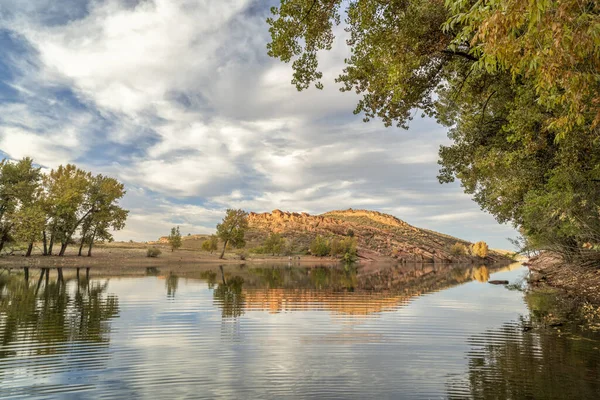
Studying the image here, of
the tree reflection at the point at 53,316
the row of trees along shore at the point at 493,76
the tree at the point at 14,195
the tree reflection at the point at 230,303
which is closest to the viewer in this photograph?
the row of trees along shore at the point at 493,76

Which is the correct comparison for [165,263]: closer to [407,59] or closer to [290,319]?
[290,319]

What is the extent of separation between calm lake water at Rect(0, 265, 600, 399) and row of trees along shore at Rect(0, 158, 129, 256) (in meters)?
40.0

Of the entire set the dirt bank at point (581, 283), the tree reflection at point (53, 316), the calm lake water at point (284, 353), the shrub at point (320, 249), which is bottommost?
the calm lake water at point (284, 353)

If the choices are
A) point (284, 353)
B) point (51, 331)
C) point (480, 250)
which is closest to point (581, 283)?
point (284, 353)

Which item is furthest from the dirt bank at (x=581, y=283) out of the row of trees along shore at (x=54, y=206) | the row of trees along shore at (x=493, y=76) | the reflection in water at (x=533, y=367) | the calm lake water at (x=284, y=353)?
the row of trees along shore at (x=54, y=206)

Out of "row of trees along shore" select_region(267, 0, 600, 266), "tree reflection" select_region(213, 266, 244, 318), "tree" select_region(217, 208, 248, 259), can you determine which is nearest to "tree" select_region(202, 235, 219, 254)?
"tree" select_region(217, 208, 248, 259)

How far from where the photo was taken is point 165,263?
73.4 meters

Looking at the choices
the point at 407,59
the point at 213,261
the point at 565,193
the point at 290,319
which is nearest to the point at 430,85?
the point at 407,59

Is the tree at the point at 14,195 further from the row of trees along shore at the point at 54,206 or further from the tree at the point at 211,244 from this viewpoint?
the tree at the point at 211,244

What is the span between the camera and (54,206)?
61.6 metres

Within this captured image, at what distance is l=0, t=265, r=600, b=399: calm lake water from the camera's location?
342 inches

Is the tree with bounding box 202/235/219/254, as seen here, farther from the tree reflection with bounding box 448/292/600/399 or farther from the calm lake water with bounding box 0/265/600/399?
the tree reflection with bounding box 448/292/600/399

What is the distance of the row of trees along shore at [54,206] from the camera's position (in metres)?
53.3

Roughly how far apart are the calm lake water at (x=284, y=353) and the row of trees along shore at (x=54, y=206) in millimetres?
40016
